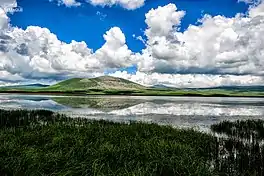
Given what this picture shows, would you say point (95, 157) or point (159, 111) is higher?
point (95, 157)

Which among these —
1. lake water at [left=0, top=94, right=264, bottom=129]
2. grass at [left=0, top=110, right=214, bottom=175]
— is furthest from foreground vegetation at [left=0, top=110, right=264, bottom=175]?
lake water at [left=0, top=94, right=264, bottom=129]

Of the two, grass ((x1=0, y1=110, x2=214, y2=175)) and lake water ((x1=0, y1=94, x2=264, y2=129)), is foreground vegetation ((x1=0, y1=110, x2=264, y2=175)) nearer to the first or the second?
grass ((x1=0, y1=110, x2=214, y2=175))

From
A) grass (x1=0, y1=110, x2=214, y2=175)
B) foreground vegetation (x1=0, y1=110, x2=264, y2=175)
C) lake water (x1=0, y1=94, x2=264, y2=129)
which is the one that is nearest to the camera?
grass (x1=0, y1=110, x2=214, y2=175)

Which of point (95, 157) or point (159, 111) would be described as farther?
point (159, 111)

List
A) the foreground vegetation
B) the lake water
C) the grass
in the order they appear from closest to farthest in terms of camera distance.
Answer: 1. the grass
2. the foreground vegetation
3. the lake water

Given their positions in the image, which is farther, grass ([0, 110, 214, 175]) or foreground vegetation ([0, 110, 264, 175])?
foreground vegetation ([0, 110, 264, 175])

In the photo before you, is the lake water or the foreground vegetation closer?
the foreground vegetation

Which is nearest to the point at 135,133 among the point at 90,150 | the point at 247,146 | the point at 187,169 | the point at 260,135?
the point at 90,150

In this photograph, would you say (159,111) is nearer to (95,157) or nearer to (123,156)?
(123,156)

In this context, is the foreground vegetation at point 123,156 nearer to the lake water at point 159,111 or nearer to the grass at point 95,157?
the grass at point 95,157

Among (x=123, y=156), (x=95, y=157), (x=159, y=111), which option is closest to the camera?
(x=95, y=157)

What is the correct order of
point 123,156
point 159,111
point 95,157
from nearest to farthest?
point 95,157
point 123,156
point 159,111

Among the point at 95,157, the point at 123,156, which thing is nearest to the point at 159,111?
the point at 123,156

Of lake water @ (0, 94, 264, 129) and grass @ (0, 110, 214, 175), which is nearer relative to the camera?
grass @ (0, 110, 214, 175)
